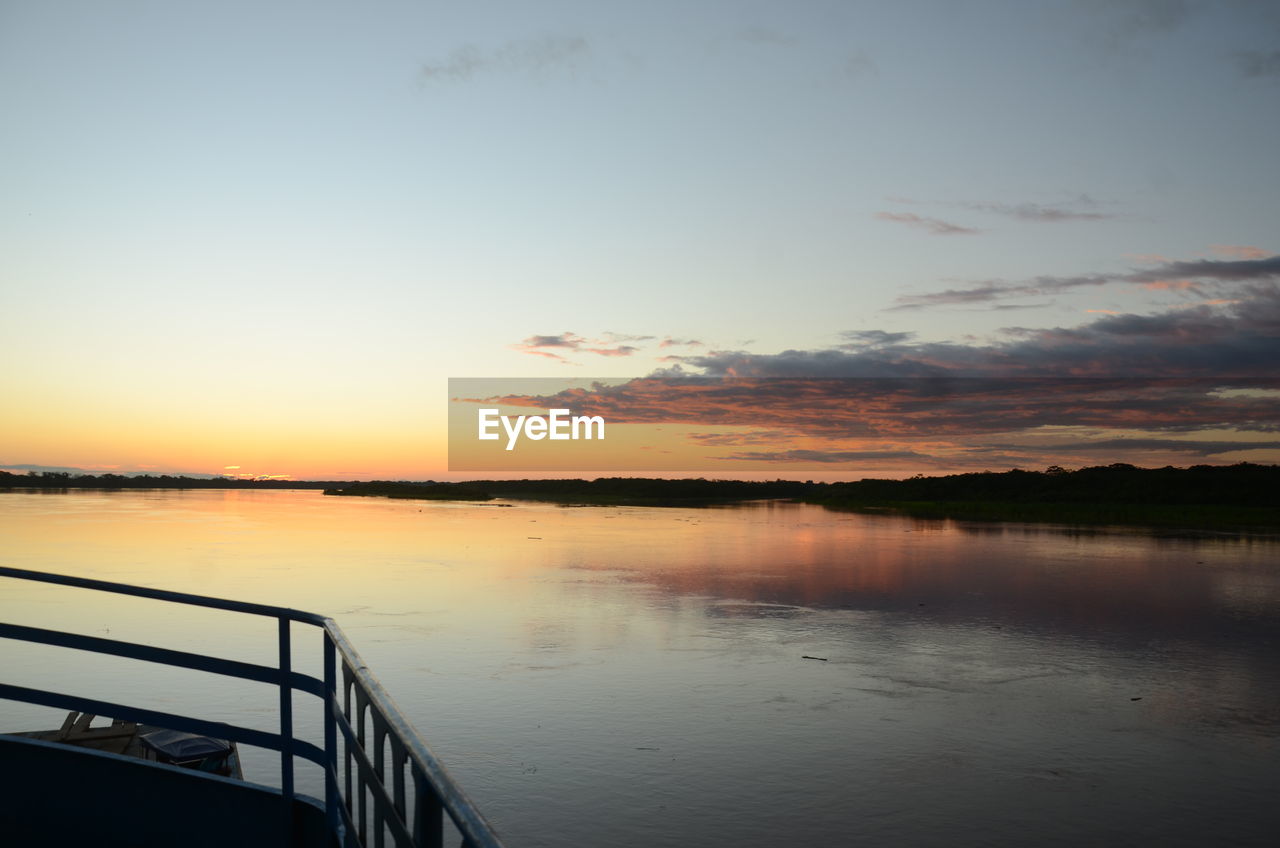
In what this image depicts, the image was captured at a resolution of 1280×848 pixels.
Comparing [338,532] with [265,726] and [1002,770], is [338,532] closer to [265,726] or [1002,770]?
[265,726]

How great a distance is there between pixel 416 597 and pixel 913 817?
18.2 m

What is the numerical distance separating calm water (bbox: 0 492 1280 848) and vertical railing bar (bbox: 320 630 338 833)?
3580 mm

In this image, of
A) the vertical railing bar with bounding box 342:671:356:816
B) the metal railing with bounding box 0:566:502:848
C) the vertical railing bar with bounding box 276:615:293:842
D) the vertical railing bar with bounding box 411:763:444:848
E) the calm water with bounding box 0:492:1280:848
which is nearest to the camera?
the vertical railing bar with bounding box 411:763:444:848

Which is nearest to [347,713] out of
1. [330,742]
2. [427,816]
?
[330,742]

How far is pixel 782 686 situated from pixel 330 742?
10367 mm

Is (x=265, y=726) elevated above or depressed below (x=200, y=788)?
below

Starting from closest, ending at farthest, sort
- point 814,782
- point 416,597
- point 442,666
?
point 814,782, point 442,666, point 416,597

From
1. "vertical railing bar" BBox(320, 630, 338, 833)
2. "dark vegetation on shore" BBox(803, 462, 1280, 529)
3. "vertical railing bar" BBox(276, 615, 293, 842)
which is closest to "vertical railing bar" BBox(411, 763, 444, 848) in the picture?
"vertical railing bar" BBox(320, 630, 338, 833)

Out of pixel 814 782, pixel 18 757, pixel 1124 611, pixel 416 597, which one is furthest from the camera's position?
pixel 416 597

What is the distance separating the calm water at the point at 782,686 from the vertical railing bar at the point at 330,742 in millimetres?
3580

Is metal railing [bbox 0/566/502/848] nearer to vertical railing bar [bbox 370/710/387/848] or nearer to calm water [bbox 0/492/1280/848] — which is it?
vertical railing bar [bbox 370/710/387/848]

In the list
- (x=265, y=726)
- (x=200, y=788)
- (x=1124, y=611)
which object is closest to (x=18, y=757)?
(x=200, y=788)

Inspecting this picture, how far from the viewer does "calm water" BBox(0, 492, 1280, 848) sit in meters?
9.68

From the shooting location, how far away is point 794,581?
1197 inches
